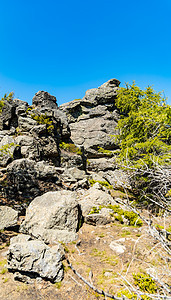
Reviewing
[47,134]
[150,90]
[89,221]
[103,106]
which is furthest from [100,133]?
[89,221]

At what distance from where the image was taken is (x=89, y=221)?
891cm

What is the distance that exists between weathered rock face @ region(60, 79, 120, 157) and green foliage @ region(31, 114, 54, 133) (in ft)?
33.8

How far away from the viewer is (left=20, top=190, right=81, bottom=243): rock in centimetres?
700

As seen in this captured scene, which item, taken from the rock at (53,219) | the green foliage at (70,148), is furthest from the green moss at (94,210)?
the green foliage at (70,148)

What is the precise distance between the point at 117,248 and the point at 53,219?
318 centimetres

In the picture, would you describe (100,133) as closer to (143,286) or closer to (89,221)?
(89,221)

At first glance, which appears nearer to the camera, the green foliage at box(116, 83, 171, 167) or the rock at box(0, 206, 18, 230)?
the rock at box(0, 206, 18, 230)

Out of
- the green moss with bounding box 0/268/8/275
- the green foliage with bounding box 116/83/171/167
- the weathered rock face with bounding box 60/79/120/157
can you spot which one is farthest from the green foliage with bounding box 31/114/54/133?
the green moss with bounding box 0/268/8/275

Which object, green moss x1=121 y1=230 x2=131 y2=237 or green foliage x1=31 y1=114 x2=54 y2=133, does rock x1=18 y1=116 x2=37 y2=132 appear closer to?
green foliage x1=31 y1=114 x2=54 y2=133

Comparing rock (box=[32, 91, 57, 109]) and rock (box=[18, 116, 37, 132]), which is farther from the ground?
rock (box=[32, 91, 57, 109])

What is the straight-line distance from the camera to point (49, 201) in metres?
8.38

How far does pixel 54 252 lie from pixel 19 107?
63.8 ft

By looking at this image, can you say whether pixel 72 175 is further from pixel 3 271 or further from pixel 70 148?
pixel 3 271

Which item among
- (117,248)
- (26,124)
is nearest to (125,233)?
(117,248)
